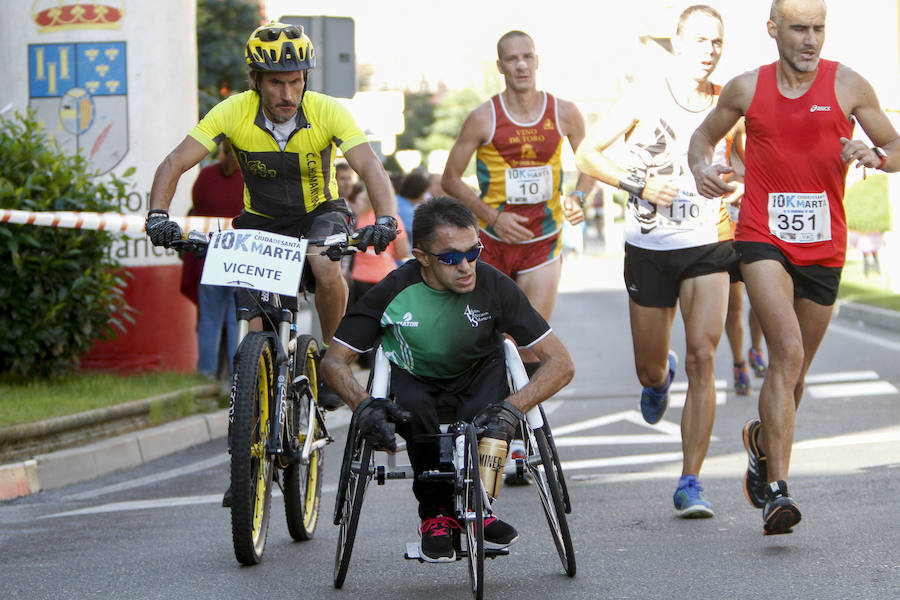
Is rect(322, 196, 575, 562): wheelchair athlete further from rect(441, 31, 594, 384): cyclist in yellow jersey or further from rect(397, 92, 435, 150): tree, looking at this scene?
rect(397, 92, 435, 150): tree

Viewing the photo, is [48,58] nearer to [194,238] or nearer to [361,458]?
[194,238]

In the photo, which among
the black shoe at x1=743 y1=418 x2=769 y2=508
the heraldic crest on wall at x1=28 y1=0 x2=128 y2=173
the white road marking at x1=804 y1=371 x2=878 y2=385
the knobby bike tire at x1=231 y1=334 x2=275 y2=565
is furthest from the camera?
the white road marking at x1=804 y1=371 x2=878 y2=385

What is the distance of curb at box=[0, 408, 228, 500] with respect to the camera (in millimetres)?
8289

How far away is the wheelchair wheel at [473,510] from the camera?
472 cm

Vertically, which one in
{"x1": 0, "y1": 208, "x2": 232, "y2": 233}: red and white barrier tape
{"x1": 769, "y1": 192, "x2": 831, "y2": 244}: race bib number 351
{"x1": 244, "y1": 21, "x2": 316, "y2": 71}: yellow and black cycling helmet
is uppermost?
{"x1": 244, "y1": 21, "x2": 316, "y2": 71}: yellow and black cycling helmet

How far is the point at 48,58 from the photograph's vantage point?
39.8ft

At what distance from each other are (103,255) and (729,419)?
174 inches

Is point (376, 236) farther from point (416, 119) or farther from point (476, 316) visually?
point (416, 119)

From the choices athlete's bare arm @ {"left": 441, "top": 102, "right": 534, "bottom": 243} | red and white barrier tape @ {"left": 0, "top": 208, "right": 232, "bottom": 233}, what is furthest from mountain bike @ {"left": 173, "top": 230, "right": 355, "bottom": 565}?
red and white barrier tape @ {"left": 0, "top": 208, "right": 232, "bottom": 233}

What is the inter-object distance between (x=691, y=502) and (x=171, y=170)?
2600 millimetres

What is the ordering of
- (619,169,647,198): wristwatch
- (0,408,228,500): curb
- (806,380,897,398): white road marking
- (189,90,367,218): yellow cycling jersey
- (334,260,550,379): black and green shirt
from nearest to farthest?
1. (334,260,550,379): black and green shirt
2. (189,90,367,218): yellow cycling jersey
3. (619,169,647,198): wristwatch
4. (0,408,228,500): curb
5. (806,380,897,398): white road marking

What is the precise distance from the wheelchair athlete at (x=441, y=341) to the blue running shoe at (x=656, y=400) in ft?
9.07

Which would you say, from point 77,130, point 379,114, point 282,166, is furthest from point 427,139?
point 282,166

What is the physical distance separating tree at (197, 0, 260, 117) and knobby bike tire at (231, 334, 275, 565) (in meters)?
15.8
